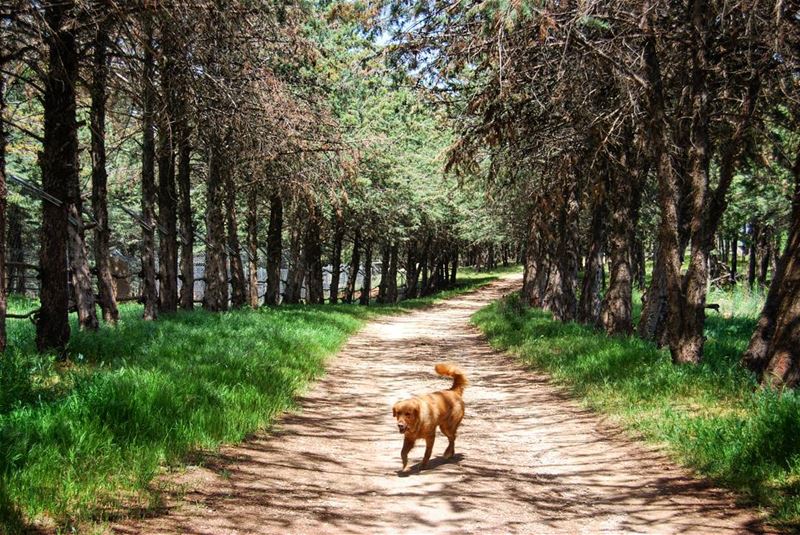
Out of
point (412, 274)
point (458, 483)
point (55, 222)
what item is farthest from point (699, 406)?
point (412, 274)

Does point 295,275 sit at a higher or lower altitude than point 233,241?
lower

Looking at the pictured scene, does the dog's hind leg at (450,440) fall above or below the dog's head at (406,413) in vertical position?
below

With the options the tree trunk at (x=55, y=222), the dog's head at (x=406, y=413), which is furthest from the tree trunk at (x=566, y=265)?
the dog's head at (x=406, y=413)

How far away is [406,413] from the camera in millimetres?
5578

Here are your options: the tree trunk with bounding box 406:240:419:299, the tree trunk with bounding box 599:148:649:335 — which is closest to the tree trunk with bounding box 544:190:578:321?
the tree trunk with bounding box 599:148:649:335

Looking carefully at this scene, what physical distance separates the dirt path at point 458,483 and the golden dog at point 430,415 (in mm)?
232

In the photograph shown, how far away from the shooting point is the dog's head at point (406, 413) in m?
5.52

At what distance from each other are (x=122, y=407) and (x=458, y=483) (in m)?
2.96

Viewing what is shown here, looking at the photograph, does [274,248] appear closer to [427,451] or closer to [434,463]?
[434,463]

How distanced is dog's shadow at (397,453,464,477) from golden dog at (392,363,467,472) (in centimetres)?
4

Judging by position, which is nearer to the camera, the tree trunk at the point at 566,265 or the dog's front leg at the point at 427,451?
the dog's front leg at the point at 427,451

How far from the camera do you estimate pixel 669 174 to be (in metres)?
9.44

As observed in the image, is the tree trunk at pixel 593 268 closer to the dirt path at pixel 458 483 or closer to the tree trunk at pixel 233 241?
the dirt path at pixel 458 483

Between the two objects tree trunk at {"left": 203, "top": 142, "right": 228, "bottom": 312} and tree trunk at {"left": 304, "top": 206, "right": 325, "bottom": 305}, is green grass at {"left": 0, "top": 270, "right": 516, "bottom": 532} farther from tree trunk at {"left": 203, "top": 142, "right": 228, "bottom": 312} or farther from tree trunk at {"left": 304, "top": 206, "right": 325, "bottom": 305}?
tree trunk at {"left": 304, "top": 206, "right": 325, "bottom": 305}
